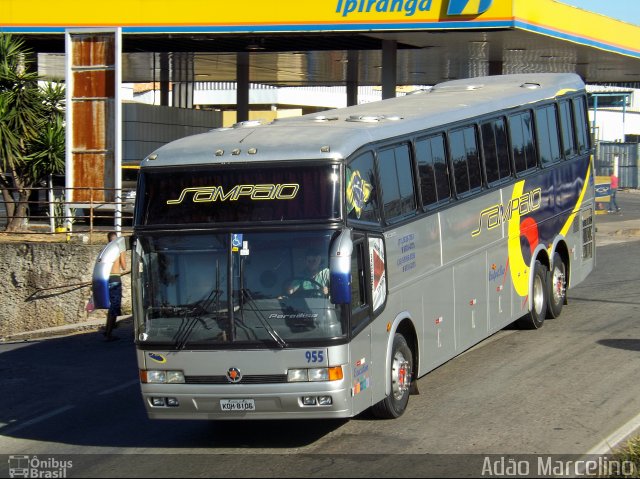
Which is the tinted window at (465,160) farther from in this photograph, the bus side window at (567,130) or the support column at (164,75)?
the support column at (164,75)

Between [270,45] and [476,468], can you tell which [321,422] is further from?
[270,45]

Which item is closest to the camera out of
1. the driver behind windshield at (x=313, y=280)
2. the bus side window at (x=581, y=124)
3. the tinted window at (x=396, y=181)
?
the driver behind windshield at (x=313, y=280)

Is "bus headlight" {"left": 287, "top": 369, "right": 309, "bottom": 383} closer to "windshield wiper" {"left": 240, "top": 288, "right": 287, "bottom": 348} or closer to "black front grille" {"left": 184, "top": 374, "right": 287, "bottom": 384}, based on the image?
"black front grille" {"left": 184, "top": 374, "right": 287, "bottom": 384}

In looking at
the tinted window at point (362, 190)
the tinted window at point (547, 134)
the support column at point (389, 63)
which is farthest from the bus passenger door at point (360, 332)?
the support column at point (389, 63)

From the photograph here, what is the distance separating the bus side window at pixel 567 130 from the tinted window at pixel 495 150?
2609 millimetres

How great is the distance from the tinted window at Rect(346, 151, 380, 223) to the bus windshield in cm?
59

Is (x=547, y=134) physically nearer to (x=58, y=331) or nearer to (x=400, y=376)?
(x=400, y=376)

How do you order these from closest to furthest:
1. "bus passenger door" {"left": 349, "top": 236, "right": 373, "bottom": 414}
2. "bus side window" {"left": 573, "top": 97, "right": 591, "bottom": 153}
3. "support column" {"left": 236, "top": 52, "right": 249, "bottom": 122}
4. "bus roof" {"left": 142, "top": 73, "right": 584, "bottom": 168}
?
"bus passenger door" {"left": 349, "top": 236, "right": 373, "bottom": 414} → "bus roof" {"left": 142, "top": 73, "right": 584, "bottom": 168} → "bus side window" {"left": 573, "top": 97, "right": 591, "bottom": 153} → "support column" {"left": 236, "top": 52, "right": 249, "bottom": 122}

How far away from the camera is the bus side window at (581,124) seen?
57.9 ft

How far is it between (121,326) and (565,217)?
8443 millimetres

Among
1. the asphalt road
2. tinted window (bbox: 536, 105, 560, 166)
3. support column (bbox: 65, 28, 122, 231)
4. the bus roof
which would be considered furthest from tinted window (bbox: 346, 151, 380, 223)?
support column (bbox: 65, 28, 122, 231)

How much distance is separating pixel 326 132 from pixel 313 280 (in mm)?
1690

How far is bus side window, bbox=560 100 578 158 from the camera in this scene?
17.0 meters

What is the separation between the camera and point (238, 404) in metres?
9.59
